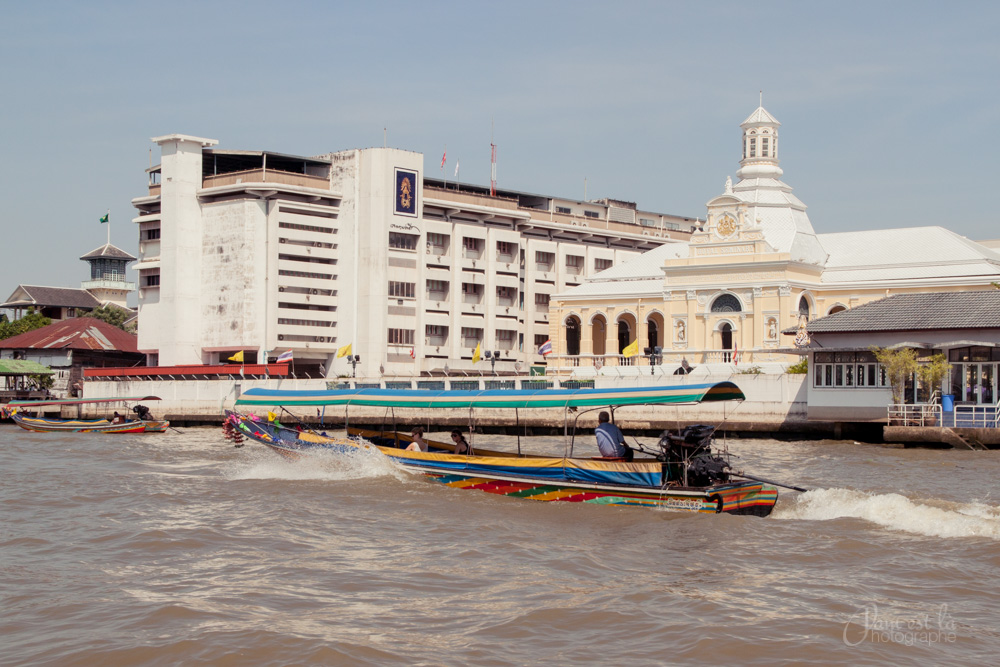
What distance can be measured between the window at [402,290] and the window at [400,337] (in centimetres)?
238

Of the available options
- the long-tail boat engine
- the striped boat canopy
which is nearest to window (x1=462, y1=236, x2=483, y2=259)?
the striped boat canopy

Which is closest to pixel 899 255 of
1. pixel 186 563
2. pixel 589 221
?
pixel 589 221

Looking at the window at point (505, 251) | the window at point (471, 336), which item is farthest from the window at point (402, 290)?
the window at point (505, 251)

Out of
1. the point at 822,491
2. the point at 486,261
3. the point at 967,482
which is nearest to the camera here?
the point at 822,491

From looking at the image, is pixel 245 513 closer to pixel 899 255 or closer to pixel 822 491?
pixel 822 491

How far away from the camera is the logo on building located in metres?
73.7

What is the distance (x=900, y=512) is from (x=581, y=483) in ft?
18.4

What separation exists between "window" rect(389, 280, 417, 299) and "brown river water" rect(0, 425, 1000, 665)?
50.8 meters

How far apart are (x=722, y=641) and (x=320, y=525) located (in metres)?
8.85

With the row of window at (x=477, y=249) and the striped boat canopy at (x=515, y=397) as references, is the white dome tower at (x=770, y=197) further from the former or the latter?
the striped boat canopy at (x=515, y=397)

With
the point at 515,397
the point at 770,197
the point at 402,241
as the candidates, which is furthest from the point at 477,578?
the point at 402,241

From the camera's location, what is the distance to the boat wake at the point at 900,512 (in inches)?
685

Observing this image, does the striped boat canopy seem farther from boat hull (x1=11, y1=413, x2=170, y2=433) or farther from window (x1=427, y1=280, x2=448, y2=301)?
window (x1=427, y1=280, x2=448, y2=301)

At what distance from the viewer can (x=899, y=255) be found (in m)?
59.4
